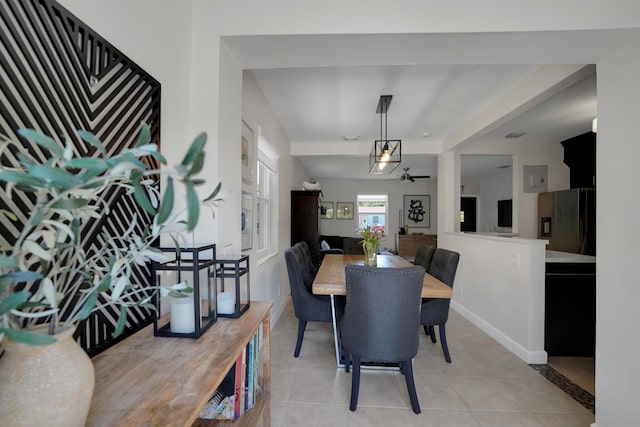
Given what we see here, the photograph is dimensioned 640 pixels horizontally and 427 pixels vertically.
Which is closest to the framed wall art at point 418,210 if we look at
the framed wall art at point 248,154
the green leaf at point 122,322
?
the framed wall art at point 248,154

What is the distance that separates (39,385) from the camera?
53cm

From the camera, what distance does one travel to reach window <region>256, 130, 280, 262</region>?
3.31 meters

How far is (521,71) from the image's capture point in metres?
2.47

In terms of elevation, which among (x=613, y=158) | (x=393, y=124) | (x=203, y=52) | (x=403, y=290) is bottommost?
(x=403, y=290)

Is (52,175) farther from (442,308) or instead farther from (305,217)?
(305,217)

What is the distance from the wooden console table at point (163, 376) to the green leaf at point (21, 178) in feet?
1.81

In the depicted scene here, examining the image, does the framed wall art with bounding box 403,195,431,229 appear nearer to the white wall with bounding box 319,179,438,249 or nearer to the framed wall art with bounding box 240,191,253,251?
the white wall with bounding box 319,179,438,249

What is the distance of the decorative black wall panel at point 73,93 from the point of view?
74 cm

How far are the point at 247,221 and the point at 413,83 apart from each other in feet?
6.52

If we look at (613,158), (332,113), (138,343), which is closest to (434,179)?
(332,113)

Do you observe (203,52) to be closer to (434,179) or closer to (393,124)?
(393,124)

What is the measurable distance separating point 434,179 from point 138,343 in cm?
873

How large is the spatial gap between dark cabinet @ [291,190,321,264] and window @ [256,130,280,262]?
0.92 meters

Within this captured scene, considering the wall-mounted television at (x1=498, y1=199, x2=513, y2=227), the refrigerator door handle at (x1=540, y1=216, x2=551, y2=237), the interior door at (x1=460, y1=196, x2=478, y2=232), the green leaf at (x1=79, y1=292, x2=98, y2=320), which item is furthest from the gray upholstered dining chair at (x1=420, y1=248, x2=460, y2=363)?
the interior door at (x1=460, y1=196, x2=478, y2=232)
